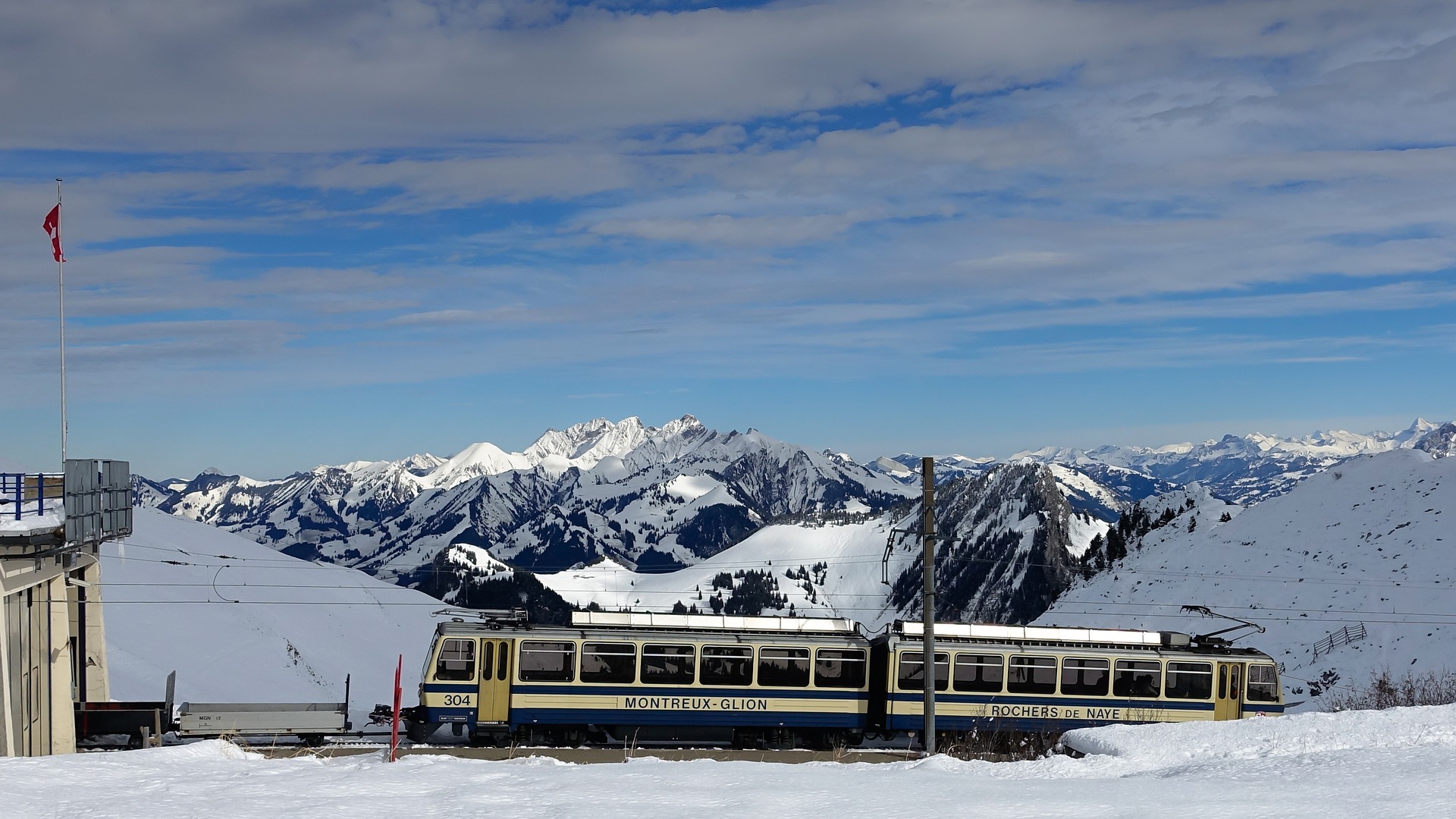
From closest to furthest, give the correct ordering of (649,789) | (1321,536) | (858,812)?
(858,812) < (649,789) < (1321,536)

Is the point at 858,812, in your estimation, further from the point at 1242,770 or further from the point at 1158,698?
the point at 1158,698

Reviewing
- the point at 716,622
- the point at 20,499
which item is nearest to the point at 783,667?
the point at 716,622

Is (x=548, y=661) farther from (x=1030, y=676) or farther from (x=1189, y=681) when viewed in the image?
(x=1189, y=681)

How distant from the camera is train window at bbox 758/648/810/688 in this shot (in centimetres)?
3098

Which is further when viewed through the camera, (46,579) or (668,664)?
Result: (668,664)

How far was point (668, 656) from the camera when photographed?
30656 millimetres

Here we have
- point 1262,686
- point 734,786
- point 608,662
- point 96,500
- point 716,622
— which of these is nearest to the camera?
point 734,786

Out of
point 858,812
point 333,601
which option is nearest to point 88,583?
point 858,812

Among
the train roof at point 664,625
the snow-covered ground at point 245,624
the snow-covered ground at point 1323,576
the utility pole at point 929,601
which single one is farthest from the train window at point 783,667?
the snow-covered ground at point 1323,576

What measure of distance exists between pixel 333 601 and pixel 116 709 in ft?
210

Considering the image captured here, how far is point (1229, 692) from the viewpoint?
107 feet

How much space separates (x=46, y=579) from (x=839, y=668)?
20.2 metres

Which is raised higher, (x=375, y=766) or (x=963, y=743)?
(x=375, y=766)

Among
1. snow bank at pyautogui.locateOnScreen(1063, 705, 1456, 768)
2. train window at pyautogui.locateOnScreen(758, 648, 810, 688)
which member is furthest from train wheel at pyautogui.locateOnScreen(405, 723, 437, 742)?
snow bank at pyautogui.locateOnScreen(1063, 705, 1456, 768)
